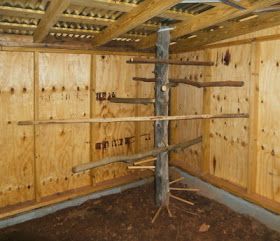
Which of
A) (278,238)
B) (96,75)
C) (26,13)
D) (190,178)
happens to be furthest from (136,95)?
(278,238)

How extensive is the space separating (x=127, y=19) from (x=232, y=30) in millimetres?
1319

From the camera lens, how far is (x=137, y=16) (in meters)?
2.39

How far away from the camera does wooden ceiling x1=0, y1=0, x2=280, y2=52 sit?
89.2 inches

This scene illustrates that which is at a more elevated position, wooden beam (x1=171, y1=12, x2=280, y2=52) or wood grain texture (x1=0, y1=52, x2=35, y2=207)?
wooden beam (x1=171, y1=12, x2=280, y2=52)

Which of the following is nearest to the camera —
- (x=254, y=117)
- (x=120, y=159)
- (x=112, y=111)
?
(x=120, y=159)

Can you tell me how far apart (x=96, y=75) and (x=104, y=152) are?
45.0 inches

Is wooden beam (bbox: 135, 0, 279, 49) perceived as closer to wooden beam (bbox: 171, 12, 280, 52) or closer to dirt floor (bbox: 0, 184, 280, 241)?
wooden beam (bbox: 171, 12, 280, 52)

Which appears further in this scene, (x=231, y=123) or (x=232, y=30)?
(x=231, y=123)

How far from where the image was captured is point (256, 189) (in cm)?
335

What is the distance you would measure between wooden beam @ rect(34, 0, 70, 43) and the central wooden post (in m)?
1.30

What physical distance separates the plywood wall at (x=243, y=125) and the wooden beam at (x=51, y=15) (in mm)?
2197

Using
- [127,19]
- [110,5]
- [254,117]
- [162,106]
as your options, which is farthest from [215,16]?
[254,117]

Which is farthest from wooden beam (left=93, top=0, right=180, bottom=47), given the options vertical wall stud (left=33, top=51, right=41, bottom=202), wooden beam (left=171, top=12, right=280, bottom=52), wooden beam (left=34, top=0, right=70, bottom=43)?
wooden beam (left=171, top=12, right=280, bottom=52)

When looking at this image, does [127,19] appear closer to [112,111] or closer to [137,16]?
[137,16]
